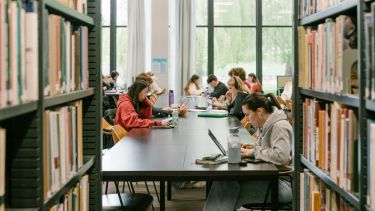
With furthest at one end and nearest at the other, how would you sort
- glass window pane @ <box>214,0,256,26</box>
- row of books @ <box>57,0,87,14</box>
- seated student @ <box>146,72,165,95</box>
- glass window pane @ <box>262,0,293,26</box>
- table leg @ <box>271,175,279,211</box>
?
1. glass window pane @ <box>214,0,256,26</box>
2. glass window pane @ <box>262,0,293,26</box>
3. seated student @ <box>146,72,165,95</box>
4. table leg @ <box>271,175,279,211</box>
5. row of books @ <box>57,0,87,14</box>

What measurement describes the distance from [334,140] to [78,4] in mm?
1213

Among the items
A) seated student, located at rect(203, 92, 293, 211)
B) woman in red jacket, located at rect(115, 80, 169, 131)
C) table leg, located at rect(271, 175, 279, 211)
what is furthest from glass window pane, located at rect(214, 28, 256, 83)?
table leg, located at rect(271, 175, 279, 211)

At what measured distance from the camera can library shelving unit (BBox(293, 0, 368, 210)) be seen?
6.07 ft

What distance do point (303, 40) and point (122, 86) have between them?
1068 cm

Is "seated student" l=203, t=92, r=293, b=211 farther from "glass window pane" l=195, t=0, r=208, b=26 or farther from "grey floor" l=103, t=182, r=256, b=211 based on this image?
"glass window pane" l=195, t=0, r=208, b=26

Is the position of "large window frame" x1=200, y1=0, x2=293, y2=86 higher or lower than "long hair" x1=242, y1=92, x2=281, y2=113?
higher

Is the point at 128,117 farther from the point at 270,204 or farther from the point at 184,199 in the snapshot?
the point at 270,204

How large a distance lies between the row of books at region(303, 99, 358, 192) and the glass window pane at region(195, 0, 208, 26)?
10659 mm

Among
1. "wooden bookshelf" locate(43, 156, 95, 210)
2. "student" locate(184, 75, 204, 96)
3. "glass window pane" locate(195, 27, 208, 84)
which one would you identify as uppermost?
"glass window pane" locate(195, 27, 208, 84)

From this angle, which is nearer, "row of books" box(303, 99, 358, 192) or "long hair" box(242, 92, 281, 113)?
"row of books" box(303, 99, 358, 192)

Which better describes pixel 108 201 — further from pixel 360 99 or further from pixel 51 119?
pixel 360 99

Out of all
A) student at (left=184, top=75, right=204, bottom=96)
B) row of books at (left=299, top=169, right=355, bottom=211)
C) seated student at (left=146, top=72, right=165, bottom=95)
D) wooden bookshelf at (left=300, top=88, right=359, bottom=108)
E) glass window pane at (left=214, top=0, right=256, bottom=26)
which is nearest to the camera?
wooden bookshelf at (left=300, top=88, right=359, bottom=108)

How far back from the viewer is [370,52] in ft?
5.79

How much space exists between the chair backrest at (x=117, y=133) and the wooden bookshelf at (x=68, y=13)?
225 centimetres
